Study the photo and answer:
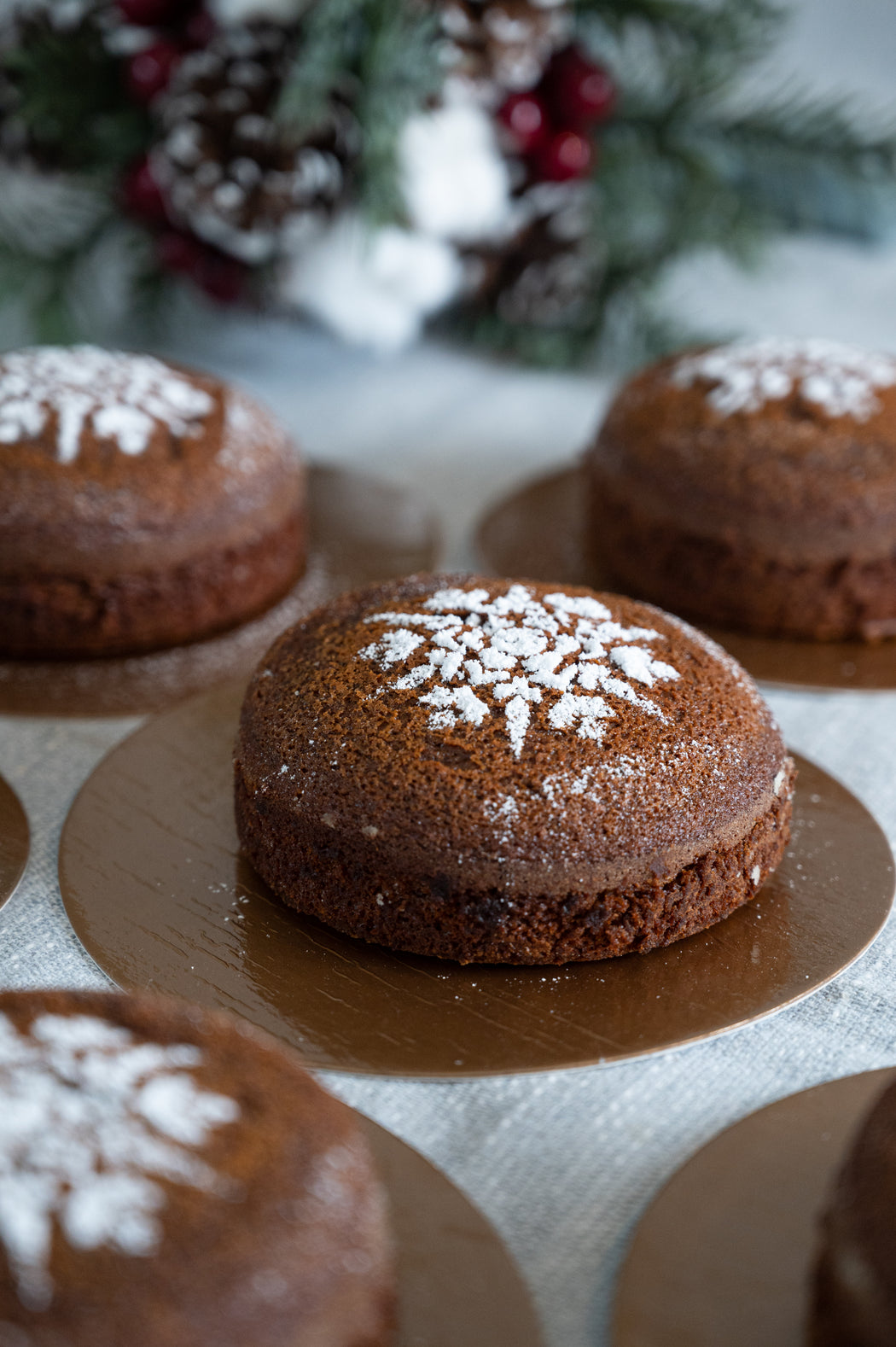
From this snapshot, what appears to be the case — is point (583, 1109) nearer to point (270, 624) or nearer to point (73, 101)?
point (270, 624)

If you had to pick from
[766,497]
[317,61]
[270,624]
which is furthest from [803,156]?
[270,624]

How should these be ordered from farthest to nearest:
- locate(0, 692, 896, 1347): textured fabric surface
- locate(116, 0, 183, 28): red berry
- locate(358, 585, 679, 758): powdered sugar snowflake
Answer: locate(116, 0, 183, 28): red berry < locate(358, 585, 679, 758): powdered sugar snowflake < locate(0, 692, 896, 1347): textured fabric surface

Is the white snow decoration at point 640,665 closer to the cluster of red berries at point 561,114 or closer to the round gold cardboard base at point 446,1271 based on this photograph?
the round gold cardboard base at point 446,1271

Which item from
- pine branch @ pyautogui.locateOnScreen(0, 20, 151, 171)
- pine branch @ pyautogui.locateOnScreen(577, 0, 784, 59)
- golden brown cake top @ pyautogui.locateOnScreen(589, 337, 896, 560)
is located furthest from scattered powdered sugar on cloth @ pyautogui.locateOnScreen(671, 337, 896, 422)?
pine branch @ pyautogui.locateOnScreen(0, 20, 151, 171)

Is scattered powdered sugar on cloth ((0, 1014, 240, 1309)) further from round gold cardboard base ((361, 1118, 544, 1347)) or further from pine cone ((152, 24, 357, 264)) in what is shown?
pine cone ((152, 24, 357, 264))

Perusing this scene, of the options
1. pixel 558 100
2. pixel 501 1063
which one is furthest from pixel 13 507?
pixel 558 100

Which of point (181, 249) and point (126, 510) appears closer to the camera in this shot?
point (126, 510)

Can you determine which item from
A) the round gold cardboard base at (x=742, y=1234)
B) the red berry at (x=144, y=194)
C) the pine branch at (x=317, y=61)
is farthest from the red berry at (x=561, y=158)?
the round gold cardboard base at (x=742, y=1234)
